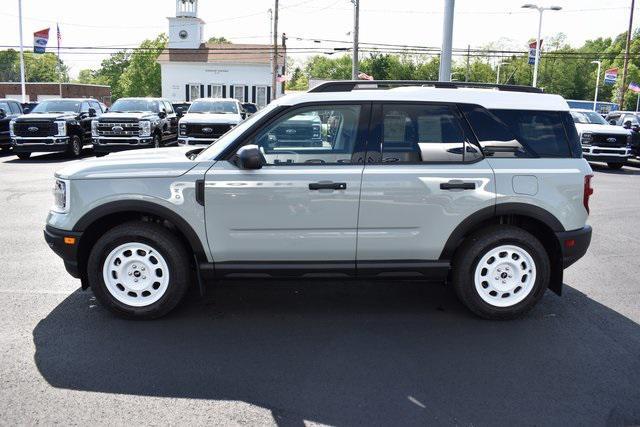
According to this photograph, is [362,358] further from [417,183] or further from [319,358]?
[417,183]

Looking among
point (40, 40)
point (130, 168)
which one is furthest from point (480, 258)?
point (40, 40)

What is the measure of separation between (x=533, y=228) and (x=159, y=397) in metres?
3.46

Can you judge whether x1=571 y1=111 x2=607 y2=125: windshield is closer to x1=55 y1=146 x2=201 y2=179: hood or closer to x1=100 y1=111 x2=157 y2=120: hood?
x1=100 y1=111 x2=157 y2=120: hood

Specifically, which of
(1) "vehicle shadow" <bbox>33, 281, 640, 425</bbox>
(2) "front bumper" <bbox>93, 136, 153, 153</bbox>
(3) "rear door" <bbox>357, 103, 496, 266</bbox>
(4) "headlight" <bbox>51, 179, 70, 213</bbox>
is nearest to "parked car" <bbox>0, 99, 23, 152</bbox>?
(2) "front bumper" <bbox>93, 136, 153, 153</bbox>

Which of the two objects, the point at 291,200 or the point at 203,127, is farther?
the point at 203,127

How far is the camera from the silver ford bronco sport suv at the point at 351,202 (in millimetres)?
4777

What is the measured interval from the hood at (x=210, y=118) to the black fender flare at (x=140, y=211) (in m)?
12.5

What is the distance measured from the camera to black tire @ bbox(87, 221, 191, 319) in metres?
4.86

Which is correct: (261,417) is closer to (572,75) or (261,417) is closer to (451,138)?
(451,138)

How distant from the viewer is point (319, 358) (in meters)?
4.27

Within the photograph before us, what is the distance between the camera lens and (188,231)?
480 cm

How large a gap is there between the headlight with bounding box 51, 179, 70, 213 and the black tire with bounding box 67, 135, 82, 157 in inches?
593

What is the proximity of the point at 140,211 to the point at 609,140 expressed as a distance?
1838 centimetres

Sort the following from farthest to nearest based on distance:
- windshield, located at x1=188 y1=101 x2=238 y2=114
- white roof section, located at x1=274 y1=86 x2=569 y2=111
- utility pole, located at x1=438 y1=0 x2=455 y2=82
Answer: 1. windshield, located at x1=188 y1=101 x2=238 y2=114
2. utility pole, located at x1=438 y1=0 x2=455 y2=82
3. white roof section, located at x1=274 y1=86 x2=569 y2=111
